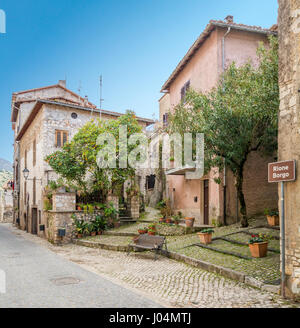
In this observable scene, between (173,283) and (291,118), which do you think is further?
(173,283)

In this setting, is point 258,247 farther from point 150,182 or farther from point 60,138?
point 150,182

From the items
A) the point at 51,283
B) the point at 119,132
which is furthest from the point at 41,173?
the point at 51,283

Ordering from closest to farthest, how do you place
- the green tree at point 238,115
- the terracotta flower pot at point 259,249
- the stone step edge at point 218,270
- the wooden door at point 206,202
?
the stone step edge at point 218,270, the terracotta flower pot at point 259,249, the green tree at point 238,115, the wooden door at point 206,202

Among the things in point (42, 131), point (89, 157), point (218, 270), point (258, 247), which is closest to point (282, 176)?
point (258, 247)

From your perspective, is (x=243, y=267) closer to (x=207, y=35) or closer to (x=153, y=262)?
(x=153, y=262)

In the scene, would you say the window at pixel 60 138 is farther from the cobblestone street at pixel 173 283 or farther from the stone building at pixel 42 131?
the cobblestone street at pixel 173 283

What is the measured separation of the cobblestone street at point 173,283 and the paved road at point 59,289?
44 cm

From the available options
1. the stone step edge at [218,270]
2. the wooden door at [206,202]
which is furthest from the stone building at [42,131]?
the stone step edge at [218,270]

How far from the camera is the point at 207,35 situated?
15914mm

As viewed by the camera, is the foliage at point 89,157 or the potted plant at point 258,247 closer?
the potted plant at point 258,247

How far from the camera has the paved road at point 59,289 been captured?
5816 millimetres

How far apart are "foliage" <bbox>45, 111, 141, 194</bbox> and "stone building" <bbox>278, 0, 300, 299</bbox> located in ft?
36.8

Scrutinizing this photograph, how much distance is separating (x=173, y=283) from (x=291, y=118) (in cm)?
448

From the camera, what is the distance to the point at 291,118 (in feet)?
21.2
